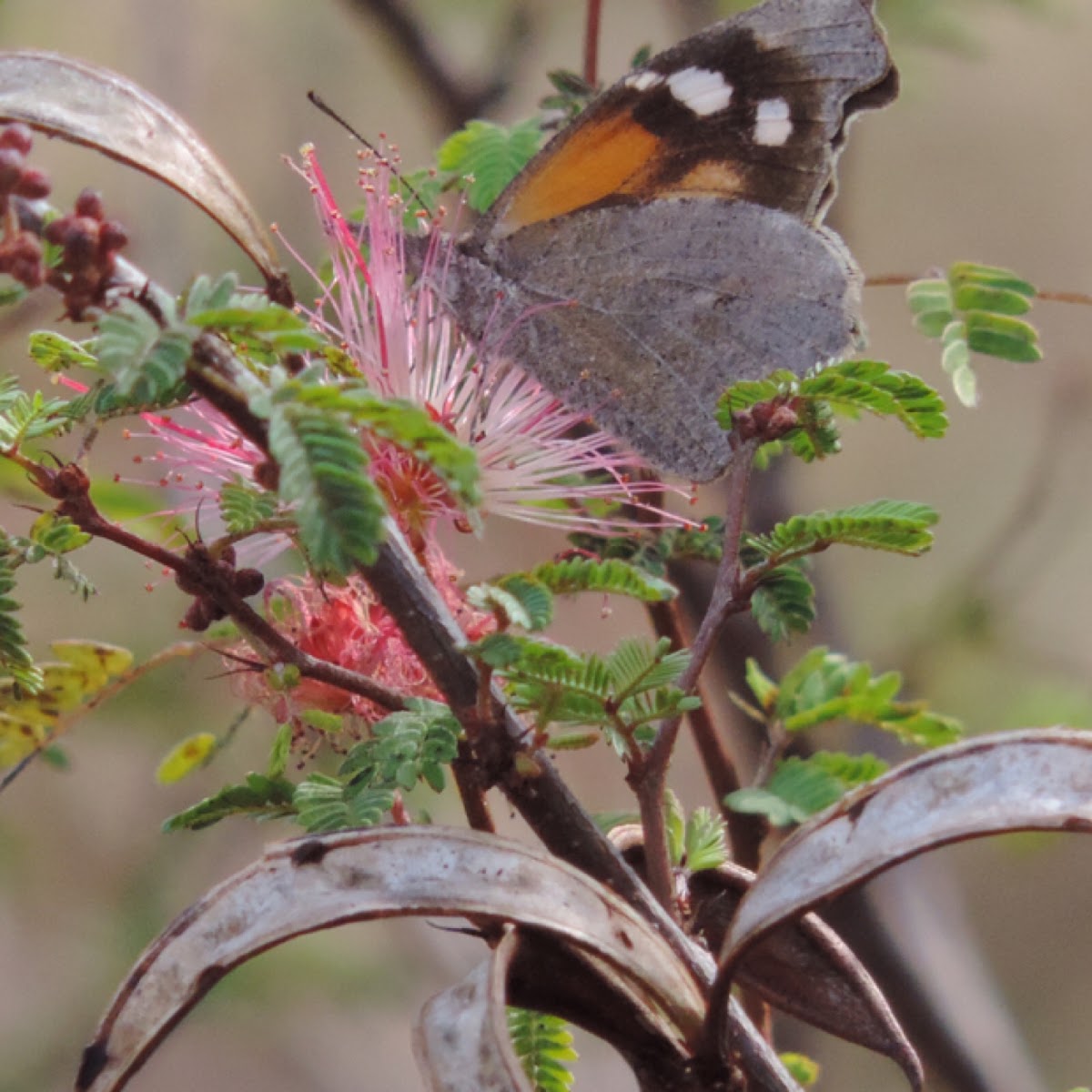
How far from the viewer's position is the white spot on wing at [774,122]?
0.92 metres

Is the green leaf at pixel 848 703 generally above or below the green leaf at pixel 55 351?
below

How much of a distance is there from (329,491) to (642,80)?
1.98 ft

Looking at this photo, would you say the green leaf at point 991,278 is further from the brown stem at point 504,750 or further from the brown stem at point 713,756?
the brown stem at point 504,750

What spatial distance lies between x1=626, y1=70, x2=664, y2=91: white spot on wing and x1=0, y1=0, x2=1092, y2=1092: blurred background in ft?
1.34

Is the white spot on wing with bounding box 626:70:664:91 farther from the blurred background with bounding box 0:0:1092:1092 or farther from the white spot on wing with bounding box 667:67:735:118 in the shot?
the blurred background with bounding box 0:0:1092:1092

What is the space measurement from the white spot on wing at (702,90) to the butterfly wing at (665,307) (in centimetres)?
8

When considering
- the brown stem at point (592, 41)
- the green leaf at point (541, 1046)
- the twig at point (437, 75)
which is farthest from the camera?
the twig at point (437, 75)

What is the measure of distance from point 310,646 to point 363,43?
8.55ft

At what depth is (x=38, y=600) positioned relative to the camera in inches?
103

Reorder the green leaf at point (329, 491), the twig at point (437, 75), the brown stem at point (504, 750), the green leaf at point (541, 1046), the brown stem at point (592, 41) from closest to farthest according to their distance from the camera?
1. the green leaf at point (329, 491)
2. the brown stem at point (504, 750)
3. the green leaf at point (541, 1046)
4. the brown stem at point (592, 41)
5. the twig at point (437, 75)

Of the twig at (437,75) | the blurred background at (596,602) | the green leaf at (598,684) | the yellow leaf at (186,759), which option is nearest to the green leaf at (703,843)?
the green leaf at (598,684)

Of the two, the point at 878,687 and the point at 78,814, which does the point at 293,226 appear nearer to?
the point at 78,814

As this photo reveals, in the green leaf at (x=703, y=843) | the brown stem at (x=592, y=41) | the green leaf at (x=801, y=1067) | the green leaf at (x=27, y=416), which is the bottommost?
the green leaf at (x=801, y=1067)

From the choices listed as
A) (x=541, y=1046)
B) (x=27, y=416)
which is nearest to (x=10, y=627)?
(x=27, y=416)
